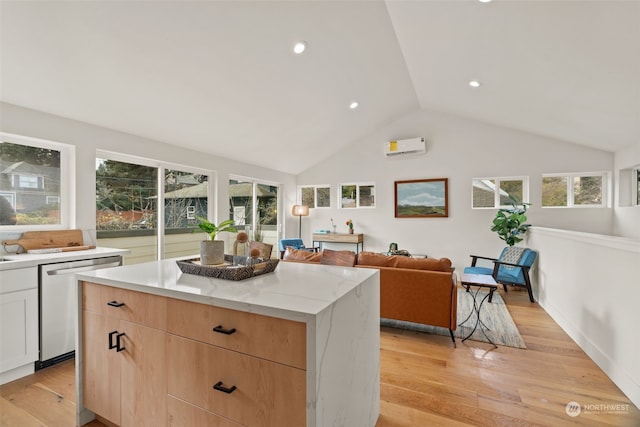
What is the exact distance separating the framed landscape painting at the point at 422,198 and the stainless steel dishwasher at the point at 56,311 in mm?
5344

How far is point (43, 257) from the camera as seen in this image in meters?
2.32

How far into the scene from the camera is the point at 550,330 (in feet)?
10.1

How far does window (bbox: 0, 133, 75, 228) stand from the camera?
2633 mm

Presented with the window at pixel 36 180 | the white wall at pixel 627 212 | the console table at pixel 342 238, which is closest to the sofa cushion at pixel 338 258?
the window at pixel 36 180

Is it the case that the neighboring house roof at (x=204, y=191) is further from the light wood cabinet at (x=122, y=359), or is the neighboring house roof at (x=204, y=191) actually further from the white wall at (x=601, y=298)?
the white wall at (x=601, y=298)

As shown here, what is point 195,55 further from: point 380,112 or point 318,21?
point 380,112

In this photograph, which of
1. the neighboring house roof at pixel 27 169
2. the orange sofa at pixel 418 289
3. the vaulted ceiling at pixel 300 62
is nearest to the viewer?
the vaulted ceiling at pixel 300 62

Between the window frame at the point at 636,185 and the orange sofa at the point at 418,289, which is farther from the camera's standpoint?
the window frame at the point at 636,185

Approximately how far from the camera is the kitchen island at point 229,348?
41.1 inches

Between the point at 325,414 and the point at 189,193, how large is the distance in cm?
420

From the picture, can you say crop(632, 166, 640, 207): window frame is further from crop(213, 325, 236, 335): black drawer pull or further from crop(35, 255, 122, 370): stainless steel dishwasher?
crop(35, 255, 122, 370): stainless steel dishwasher

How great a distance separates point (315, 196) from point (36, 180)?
5.09 metres

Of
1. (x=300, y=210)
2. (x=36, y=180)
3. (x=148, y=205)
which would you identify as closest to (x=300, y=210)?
(x=300, y=210)

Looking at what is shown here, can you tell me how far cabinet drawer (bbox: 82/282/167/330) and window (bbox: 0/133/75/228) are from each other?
6.04 ft
